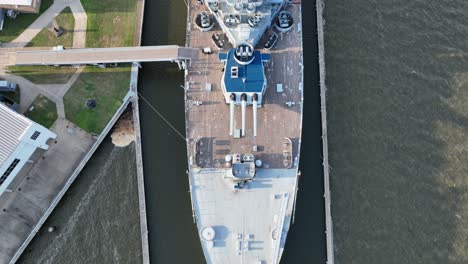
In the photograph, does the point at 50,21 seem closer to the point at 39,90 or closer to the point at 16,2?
the point at 16,2

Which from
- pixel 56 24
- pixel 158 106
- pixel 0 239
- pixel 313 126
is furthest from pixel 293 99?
pixel 0 239

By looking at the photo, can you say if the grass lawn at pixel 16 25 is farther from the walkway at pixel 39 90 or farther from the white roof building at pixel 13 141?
the white roof building at pixel 13 141

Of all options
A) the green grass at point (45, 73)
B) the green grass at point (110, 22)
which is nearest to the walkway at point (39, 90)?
the green grass at point (45, 73)

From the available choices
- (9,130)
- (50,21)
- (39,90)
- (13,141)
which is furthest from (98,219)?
(50,21)

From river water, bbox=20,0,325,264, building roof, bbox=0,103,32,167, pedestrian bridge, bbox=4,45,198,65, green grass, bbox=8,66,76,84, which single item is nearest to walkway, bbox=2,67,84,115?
green grass, bbox=8,66,76,84

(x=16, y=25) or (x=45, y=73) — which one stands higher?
(x=16, y=25)

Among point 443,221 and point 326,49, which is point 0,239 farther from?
point 443,221

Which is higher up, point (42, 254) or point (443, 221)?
point (443, 221)
